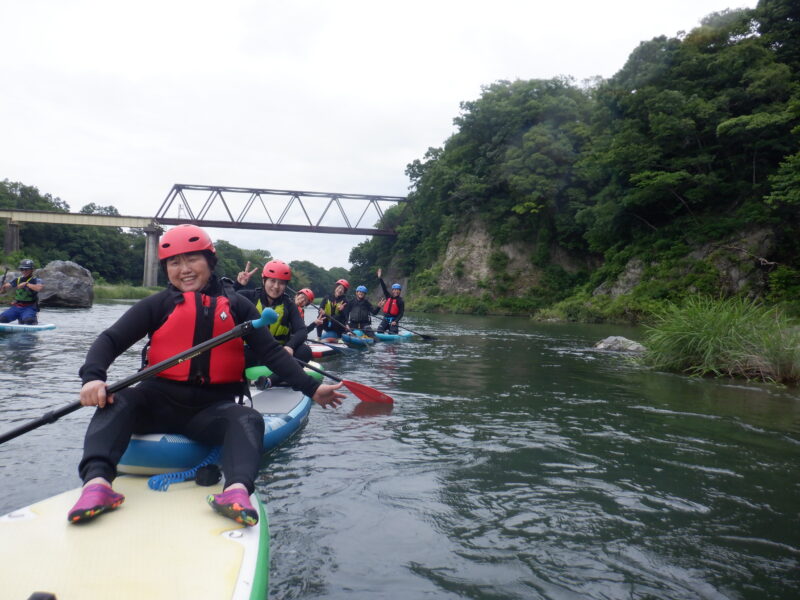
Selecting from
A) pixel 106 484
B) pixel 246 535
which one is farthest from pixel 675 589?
pixel 106 484

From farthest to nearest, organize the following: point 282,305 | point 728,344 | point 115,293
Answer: point 115,293
point 728,344
point 282,305

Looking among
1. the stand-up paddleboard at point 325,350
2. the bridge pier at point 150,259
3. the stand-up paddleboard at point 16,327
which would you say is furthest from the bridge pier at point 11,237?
the stand-up paddleboard at point 325,350

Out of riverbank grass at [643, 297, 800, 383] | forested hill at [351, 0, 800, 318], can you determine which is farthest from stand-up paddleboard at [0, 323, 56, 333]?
forested hill at [351, 0, 800, 318]

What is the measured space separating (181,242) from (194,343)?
599mm

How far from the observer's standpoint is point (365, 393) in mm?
5562

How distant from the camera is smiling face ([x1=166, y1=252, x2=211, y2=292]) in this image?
10.7 feet

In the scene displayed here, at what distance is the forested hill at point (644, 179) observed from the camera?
2069 centimetres

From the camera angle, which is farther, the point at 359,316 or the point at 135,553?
the point at 359,316

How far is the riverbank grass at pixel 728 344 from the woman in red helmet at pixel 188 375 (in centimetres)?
732

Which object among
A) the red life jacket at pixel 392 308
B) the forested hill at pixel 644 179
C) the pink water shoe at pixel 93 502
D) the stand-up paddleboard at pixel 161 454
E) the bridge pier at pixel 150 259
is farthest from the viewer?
the bridge pier at pixel 150 259

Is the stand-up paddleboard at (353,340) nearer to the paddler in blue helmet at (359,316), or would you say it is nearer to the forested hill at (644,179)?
the paddler in blue helmet at (359,316)

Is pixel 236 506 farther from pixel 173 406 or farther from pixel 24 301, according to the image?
pixel 24 301

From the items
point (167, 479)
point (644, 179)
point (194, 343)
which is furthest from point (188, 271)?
point (644, 179)

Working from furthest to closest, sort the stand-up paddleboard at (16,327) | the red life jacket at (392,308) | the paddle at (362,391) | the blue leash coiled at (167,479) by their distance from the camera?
the red life jacket at (392,308)
the stand-up paddleboard at (16,327)
the paddle at (362,391)
the blue leash coiled at (167,479)
